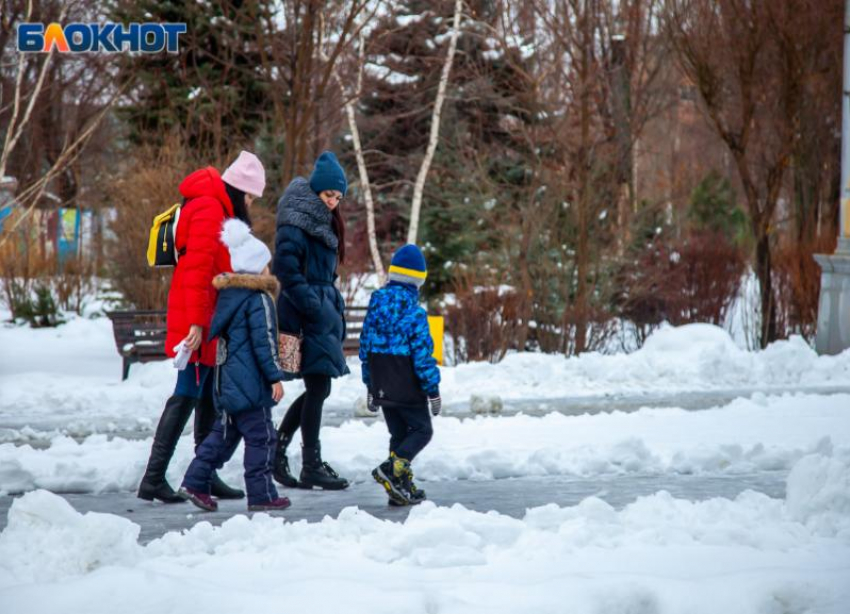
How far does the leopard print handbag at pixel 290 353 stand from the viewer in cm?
705

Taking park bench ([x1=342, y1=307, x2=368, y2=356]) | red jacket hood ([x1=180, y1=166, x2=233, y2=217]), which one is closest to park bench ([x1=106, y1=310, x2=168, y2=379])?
park bench ([x1=342, y1=307, x2=368, y2=356])

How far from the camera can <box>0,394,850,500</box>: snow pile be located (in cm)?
772

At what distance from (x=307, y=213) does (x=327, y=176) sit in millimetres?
248

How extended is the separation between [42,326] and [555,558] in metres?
18.2

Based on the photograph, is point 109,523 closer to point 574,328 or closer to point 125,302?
point 574,328

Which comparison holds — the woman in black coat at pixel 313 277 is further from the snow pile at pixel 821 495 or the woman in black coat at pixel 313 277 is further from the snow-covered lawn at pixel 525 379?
the snow-covered lawn at pixel 525 379

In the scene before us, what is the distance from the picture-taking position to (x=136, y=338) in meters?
14.2

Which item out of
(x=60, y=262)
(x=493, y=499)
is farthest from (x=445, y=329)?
(x=60, y=262)

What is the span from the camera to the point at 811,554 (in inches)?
212

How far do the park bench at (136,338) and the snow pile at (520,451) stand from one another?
4.28 meters

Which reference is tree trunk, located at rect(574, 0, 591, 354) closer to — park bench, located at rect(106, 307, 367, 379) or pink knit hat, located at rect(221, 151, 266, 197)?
park bench, located at rect(106, 307, 367, 379)

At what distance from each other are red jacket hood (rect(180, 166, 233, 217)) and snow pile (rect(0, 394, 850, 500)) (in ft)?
5.85

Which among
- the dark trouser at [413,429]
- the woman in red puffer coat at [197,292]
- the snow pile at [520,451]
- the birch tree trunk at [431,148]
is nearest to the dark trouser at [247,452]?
the woman in red puffer coat at [197,292]

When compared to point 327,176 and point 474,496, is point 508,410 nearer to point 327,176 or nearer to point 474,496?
point 474,496
